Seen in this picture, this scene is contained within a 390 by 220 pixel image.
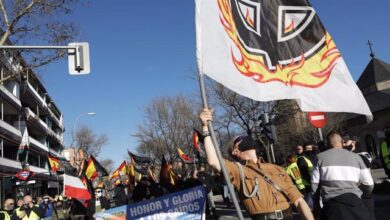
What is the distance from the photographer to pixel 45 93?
77812mm

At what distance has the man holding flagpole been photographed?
403 centimetres

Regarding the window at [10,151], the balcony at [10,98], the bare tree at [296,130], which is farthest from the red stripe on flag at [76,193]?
the bare tree at [296,130]

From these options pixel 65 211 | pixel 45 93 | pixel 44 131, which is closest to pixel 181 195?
pixel 65 211

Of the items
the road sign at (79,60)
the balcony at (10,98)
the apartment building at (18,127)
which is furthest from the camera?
the balcony at (10,98)

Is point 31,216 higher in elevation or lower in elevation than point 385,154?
lower

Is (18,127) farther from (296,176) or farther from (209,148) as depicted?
(209,148)

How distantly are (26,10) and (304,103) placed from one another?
16.5m

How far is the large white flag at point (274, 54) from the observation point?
4254mm

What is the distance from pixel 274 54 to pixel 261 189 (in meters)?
1.61

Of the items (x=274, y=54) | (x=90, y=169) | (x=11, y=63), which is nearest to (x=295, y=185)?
(x=274, y=54)

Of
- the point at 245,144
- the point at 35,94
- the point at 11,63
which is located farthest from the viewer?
the point at 35,94

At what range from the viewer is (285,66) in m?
5.04

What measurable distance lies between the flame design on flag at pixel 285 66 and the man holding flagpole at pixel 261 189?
2.89ft

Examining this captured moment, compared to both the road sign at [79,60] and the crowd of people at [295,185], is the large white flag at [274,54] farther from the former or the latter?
the road sign at [79,60]
